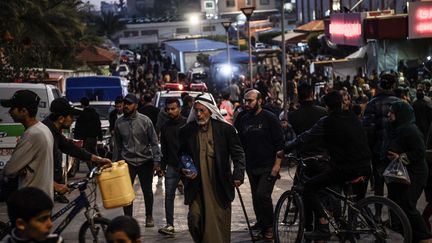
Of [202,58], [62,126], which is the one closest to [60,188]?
[62,126]

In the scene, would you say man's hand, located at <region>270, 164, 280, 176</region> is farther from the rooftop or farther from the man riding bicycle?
the rooftop

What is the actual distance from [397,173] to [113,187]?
2914mm

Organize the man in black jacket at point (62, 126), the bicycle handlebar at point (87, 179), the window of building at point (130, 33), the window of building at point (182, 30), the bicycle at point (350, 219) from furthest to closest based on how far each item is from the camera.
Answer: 1. the window of building at point (130, 33)
2. the window of building at point (182, 30)
3. the bicycle at point (350, 219)
4. the man in black jacket at point (62, 126)
5. the bicycle handlebar at point (87, 179)

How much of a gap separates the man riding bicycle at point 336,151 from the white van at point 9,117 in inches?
305

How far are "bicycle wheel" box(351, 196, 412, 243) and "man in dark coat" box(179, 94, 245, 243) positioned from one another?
1.26 metres

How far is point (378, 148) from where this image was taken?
37.6ft

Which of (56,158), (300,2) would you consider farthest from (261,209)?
(300,2)

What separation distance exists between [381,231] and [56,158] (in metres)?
3.19

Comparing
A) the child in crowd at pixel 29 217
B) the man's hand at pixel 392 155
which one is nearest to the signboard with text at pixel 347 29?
the man's hand at pixel 392 155

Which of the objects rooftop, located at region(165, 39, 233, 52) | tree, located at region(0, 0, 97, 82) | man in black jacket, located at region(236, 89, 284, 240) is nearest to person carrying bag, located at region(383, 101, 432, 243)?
man in black jacket, located at region(236, 89, 284, 240)

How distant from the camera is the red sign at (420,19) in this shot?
23.2 metres

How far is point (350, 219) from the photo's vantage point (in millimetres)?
9148

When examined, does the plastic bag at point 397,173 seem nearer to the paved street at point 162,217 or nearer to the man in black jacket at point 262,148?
the man in black jacket at point 262,148

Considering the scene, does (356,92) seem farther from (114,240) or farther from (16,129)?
(114,240)
